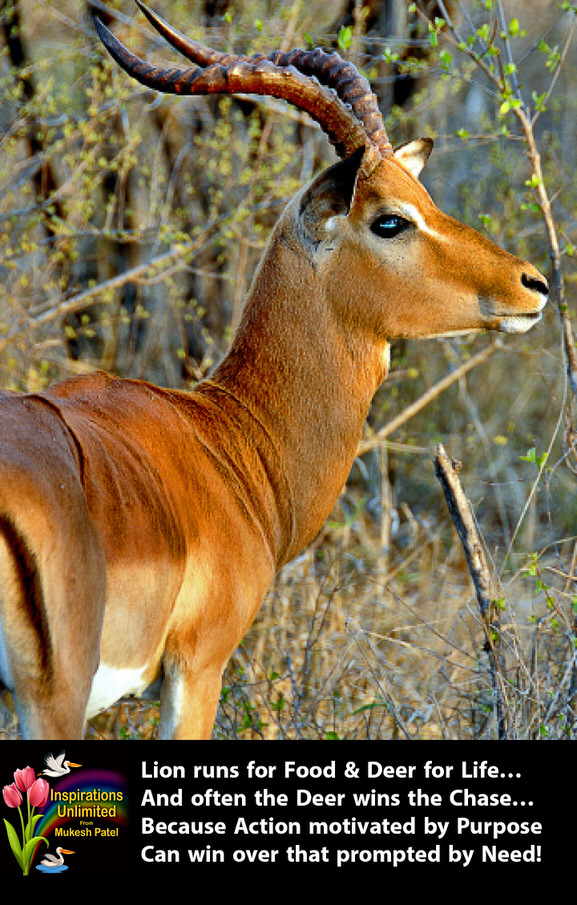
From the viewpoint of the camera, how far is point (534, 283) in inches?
152

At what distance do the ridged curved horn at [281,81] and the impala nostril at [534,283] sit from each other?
2.20 ft

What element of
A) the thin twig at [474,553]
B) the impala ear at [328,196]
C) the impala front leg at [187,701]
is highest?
the impala ear at [328,196]

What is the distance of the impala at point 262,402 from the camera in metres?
3.04

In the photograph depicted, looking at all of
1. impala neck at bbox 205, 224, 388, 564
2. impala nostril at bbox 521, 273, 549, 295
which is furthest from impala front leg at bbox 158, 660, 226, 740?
impala nostril at bbox 521, 273, 549, 295

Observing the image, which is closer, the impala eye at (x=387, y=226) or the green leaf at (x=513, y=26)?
the impala eye at (x=387, y=226)

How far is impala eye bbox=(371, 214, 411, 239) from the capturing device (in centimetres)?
385
